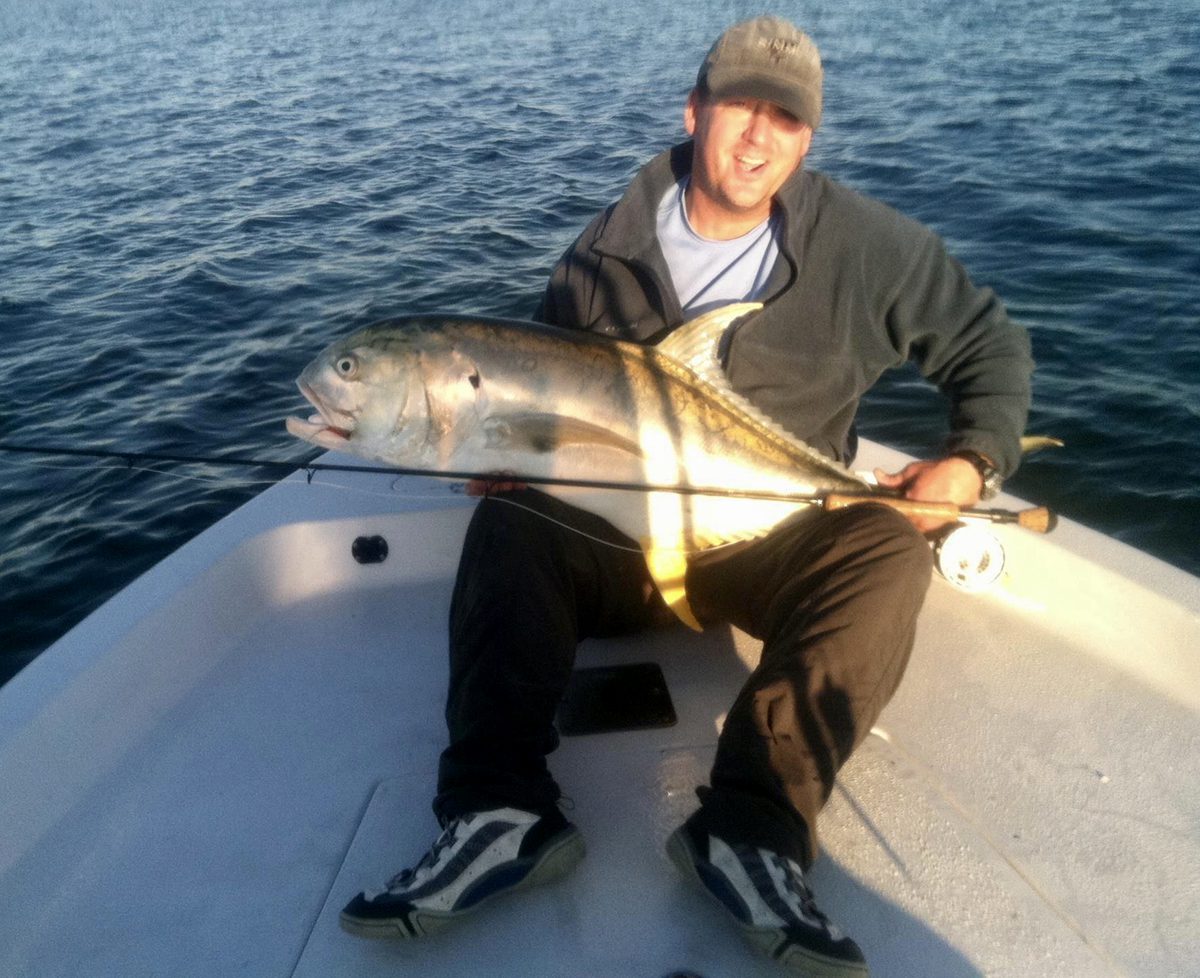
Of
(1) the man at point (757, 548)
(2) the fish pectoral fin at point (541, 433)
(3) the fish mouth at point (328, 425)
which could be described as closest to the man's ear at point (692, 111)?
(1) the man at point (757, 548)

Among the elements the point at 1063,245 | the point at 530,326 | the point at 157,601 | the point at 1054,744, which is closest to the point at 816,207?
the point at 530,326

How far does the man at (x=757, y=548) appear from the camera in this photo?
1.97 m

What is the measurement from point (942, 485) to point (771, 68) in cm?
136

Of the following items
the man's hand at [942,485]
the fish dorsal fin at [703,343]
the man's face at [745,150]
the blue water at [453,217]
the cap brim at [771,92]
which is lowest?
the blue water at [453,217]

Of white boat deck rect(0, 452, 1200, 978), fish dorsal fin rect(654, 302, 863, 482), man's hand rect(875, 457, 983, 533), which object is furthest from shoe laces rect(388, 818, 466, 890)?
man's hand rect(875, 457, 983, 533)

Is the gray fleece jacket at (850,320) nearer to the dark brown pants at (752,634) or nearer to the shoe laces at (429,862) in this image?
the dark brown pants at (752,634)

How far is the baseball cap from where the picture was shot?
2752 mm

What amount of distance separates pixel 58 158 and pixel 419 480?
39.7 ft

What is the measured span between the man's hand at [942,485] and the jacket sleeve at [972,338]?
111 mm

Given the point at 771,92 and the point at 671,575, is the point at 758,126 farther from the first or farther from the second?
the point at 671,575

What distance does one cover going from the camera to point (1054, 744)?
2.54 meters

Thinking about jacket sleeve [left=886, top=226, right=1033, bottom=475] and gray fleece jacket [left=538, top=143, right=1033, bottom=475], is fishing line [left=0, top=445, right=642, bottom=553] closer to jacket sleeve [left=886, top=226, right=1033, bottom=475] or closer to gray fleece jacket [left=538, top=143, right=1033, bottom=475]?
gray fleece jacket [left=538, top=143, right=1033, bottom=475]

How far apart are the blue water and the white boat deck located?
6.80ft

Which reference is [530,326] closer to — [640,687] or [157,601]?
[640,687]
